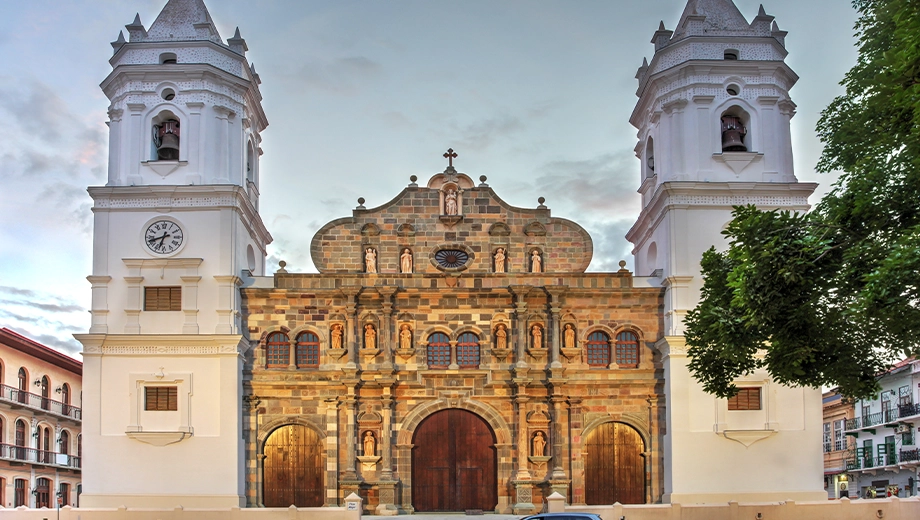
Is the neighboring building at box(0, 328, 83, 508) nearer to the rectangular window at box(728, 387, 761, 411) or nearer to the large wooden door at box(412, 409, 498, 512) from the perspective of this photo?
the large wooden door at box(412, 409, 498, 512)

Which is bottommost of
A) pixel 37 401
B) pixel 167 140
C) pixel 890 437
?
pixel 890 437

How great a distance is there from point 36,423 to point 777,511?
108ft

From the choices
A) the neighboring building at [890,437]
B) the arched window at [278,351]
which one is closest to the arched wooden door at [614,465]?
the arched window at [278,351]

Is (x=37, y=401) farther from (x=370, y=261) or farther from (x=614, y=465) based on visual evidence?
(x=614, y=465)

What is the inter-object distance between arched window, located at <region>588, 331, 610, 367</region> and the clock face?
14683mm

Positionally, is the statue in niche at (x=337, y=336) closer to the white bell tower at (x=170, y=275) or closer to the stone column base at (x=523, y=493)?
the white bell tower at (x=170, y=275)

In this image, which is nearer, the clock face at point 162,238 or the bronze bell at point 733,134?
the clock face at point 162,238

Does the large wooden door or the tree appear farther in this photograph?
the large wooden door

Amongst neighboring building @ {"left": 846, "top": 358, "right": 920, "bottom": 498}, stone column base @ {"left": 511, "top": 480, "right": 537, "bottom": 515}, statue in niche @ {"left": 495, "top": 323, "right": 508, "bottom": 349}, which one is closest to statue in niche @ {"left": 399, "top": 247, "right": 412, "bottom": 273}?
statue in niche @ {"left": 495, "top": 323, "right": 508, "bottom": 349}

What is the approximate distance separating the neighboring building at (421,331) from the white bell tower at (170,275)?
76mm

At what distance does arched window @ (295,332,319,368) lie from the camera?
130 ft

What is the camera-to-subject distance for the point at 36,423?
1994 inches

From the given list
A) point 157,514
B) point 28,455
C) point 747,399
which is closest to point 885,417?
point 747,399

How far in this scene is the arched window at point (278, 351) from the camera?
39438 millimetres
